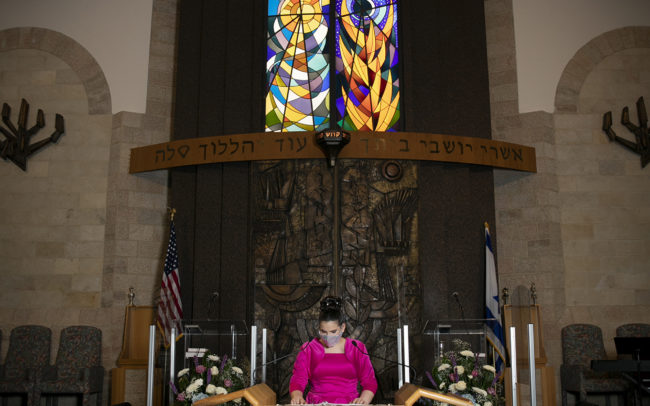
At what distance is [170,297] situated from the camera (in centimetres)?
1002

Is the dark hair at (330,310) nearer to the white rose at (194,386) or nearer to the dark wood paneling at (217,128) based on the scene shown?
the white rose at (194,386)

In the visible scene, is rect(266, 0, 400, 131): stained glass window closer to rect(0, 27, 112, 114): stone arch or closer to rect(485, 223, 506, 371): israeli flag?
rect(485, 223, 506, 371): israeli flag

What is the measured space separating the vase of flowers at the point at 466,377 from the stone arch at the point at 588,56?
5707mm

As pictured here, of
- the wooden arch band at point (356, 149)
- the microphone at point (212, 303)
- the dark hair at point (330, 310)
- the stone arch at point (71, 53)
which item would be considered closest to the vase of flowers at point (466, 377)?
the dark hair at point (330, 310)

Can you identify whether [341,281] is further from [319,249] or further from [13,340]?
[13,340]

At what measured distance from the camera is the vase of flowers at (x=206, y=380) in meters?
7.09

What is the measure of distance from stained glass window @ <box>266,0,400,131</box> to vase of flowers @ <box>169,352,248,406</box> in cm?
463

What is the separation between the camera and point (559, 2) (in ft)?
38.5

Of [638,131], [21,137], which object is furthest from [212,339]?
[638,131]

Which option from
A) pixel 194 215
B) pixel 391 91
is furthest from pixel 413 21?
pixel 194 215

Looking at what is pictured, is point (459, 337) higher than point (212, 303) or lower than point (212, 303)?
lower

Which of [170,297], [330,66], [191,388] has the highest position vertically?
[330,66]

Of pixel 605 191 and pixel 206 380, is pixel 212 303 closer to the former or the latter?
pixel 206 380

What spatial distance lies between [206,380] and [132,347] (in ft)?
11.8
